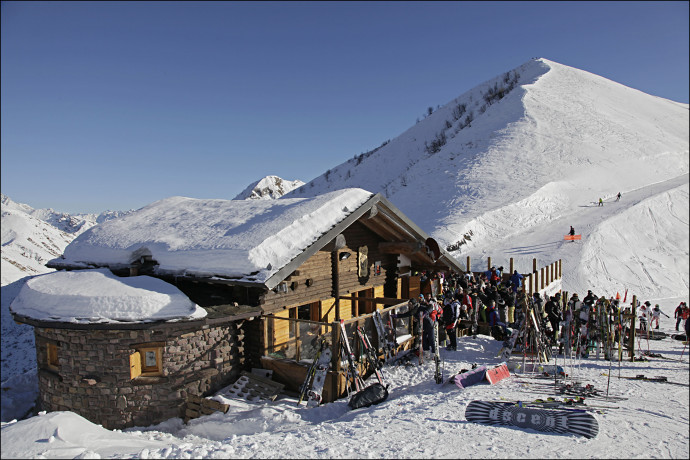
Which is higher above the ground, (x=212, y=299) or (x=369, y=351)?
(x=212, y=299)

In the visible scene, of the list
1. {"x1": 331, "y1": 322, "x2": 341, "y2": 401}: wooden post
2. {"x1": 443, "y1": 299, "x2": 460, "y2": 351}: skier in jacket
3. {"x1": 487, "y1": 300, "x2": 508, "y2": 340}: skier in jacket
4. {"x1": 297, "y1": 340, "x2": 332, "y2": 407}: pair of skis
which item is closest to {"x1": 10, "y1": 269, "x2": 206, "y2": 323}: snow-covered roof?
{"x1": 297, "y1": 340, "x2": 332, "y2": 407}: pair of skis

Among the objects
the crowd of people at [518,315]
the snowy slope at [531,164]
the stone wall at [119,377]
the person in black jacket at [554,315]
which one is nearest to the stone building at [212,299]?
the stone wall at [119,377]

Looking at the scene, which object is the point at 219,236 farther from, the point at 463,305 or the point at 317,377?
the point at 463,305

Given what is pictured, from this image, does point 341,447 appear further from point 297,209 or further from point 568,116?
point 568,116

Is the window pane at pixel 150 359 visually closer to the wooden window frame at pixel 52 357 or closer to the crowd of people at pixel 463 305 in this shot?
the wooden window frame at pixel 52 357

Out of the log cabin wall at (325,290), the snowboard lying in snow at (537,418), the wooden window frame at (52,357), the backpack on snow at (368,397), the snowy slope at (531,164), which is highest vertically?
the snowy slope at (531,164)

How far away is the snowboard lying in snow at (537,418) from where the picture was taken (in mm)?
6625

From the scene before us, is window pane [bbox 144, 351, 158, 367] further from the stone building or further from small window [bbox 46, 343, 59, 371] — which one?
small window [bbox 46, 343, 59, 371]

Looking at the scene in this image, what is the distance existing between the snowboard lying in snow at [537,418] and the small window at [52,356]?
846 cm

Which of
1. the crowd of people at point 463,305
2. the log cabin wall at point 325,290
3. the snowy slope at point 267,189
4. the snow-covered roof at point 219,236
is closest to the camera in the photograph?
the snow-covered roof at point 219,236

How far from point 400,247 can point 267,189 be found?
82.9 m

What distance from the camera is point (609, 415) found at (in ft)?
24.2

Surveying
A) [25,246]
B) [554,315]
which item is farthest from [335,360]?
[25,246]

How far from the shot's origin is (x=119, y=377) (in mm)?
8805
